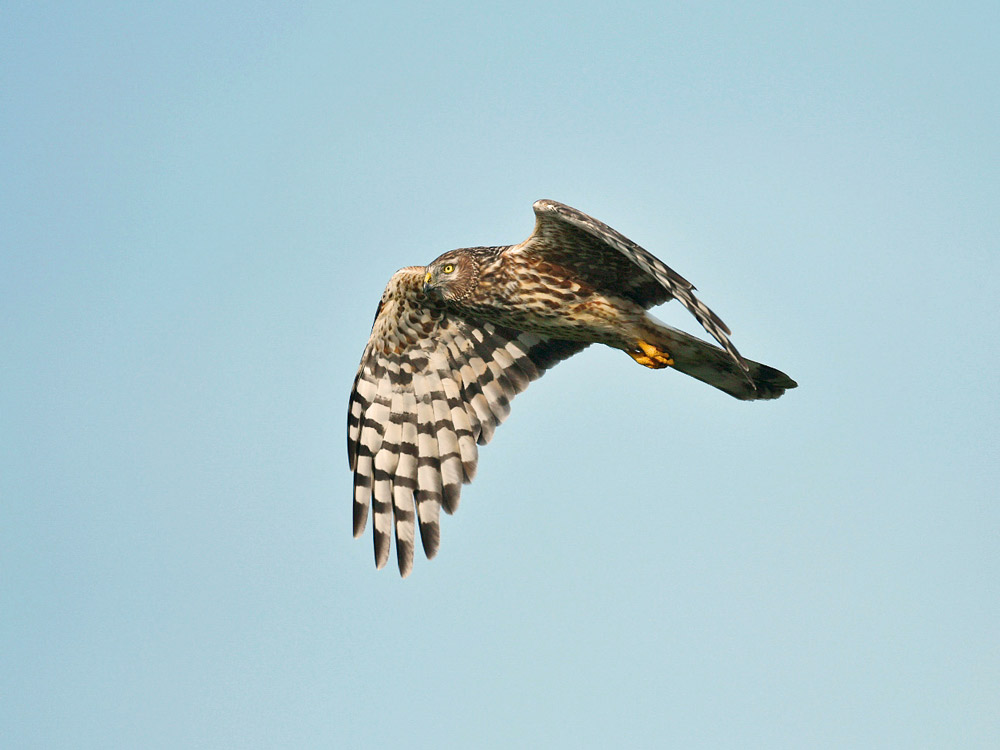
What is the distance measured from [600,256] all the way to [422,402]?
7.29 feet

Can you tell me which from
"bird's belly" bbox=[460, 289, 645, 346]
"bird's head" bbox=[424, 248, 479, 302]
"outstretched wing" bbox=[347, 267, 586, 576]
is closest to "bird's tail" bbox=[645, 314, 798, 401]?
"bird's belly" bbox=[460, 289, 645, 346]

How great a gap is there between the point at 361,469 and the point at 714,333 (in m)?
3.75

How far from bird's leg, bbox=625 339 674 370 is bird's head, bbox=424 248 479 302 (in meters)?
1.27

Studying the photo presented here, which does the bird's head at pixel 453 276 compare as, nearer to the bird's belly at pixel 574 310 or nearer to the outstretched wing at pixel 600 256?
the bird's belly at pixel 574 310

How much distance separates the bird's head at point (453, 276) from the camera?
351 inches

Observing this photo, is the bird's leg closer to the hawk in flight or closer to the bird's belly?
the hawk in flight

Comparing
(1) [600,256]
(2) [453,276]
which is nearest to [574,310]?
(1) [600,256]

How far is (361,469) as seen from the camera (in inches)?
390

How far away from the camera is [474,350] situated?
9.90 metres

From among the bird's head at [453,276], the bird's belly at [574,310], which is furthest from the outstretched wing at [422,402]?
the bird's belly at [574,310]

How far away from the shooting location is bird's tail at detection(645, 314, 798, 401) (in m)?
8.48

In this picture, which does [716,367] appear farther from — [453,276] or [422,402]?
[422,402]

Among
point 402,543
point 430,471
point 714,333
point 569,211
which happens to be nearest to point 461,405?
point 430,471

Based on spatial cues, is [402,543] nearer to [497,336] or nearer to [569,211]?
[497,336]
